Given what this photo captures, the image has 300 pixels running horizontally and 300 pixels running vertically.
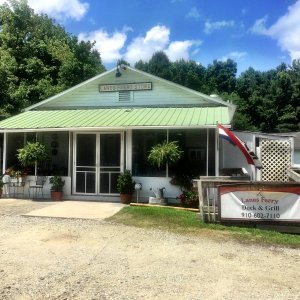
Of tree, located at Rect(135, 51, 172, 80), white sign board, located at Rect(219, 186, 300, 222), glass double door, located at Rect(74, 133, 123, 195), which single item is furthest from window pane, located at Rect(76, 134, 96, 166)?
tree, located at Rect(135, 51, 172, 80)

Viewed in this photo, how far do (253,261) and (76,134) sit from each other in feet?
29.9

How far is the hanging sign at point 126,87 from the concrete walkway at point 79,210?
5605 millimetres

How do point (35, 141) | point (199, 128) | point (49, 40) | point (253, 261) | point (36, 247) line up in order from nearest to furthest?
point (253, 261)
point (36, 247)
point (199, 128)
point (35, 141)
point (49, 40)

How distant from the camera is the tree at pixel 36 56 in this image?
90.4 feet

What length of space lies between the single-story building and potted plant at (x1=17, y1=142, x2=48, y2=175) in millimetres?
653

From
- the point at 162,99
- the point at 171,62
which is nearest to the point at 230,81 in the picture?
the point at 171,62

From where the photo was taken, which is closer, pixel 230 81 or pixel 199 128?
pixel 199 128

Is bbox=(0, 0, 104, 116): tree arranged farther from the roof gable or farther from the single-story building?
the single-story building

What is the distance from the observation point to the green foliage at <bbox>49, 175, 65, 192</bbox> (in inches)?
517

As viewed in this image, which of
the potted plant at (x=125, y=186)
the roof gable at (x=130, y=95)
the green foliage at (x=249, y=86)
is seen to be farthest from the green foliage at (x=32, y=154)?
the green foliage at (x=249, y=86)

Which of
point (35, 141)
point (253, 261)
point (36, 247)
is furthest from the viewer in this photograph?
point (35, 141)

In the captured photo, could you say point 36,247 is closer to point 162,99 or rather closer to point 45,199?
point 45,199

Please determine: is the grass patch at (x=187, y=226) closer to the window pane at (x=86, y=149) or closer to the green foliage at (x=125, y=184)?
the green foliage at (x=125, y=184)

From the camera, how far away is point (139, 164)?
514 inches
